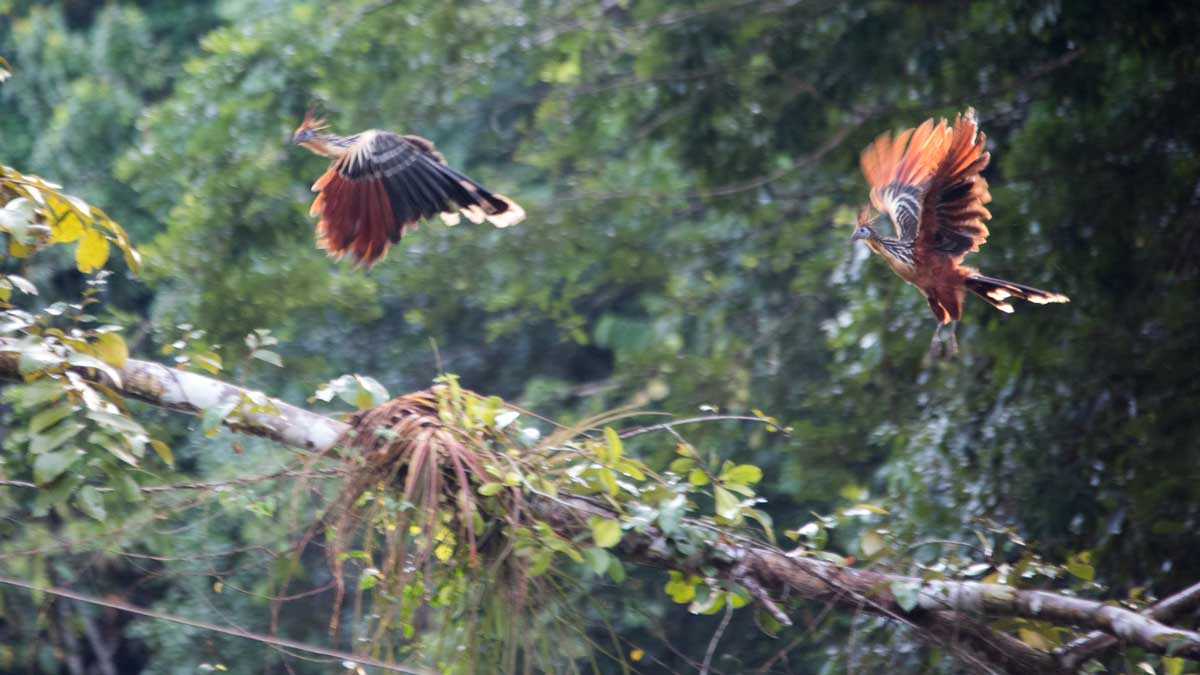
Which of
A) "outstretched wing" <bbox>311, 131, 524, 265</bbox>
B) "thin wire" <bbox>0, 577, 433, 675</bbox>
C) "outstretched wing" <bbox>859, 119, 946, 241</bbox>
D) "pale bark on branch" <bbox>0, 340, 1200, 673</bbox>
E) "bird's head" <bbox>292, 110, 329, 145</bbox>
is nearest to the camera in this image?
"thin wire" <bbox>0, 577, 433, 675</bbox>

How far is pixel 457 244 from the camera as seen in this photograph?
556 cm

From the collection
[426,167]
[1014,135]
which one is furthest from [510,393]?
[426,167]

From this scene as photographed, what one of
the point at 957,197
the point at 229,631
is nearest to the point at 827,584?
the point at 957,197

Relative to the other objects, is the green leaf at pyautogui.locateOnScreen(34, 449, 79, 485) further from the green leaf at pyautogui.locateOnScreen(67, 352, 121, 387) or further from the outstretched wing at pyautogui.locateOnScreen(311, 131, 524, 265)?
the outstretched wing at pyautogui.locateOnScreen(311, 131, 524, 265)

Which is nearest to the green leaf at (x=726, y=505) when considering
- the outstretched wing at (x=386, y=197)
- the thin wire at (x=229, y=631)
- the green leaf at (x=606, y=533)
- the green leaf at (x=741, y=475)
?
the green leaf at (x=741, y=475)

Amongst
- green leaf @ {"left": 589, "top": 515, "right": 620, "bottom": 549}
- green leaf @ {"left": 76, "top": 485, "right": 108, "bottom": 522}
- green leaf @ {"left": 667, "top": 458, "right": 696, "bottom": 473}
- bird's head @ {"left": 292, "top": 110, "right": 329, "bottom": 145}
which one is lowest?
green leaf @ {"left": 76, "top": 485, "right": 108, "bottom": 522}

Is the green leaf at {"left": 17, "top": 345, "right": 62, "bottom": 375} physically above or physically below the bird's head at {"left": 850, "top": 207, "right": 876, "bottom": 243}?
below

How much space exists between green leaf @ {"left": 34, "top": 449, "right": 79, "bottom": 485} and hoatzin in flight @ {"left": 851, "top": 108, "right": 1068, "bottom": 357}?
1.56 meters

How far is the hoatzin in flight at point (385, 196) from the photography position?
3.09m

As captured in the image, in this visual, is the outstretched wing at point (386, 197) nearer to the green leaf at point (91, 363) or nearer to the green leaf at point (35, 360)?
the green leaf at point (91, 363)

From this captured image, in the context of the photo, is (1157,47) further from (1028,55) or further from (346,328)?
(346,328)

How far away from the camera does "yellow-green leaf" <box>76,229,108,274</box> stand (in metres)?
2.36

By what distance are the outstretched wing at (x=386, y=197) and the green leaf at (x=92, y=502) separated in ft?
3.81

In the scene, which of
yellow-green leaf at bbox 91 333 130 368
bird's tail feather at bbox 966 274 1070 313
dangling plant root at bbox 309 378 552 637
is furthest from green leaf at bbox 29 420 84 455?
bird's tail feather at bbox 966 274 1070 313
